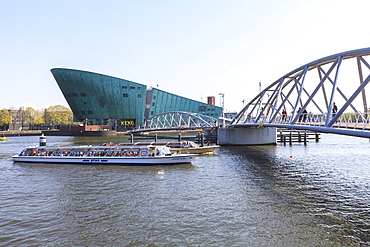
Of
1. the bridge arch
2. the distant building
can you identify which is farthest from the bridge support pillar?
the distant building

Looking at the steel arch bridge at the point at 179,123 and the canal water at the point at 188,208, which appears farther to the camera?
the steel arch bridge at the point at 179,123

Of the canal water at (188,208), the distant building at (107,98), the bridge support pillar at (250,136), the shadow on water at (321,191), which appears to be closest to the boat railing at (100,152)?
the canal water at (188,208)

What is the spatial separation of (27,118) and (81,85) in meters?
53.5

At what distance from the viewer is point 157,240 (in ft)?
48.7

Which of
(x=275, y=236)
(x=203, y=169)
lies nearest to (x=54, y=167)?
(x=203, y=169)

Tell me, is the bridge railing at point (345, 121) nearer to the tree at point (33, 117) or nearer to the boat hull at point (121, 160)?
the boat hull at point (121, 160)

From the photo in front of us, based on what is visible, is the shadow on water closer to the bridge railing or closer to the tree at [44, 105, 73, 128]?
the bridge railing

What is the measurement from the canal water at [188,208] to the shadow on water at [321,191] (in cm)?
6

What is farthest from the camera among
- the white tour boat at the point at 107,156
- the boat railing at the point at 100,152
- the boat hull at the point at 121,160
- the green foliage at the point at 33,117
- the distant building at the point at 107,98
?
the green foliage at the point at 33,117

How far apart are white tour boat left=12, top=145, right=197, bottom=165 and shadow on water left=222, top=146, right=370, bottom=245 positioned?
329 inches

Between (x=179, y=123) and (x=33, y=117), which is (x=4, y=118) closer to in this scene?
(x=33, y=117)

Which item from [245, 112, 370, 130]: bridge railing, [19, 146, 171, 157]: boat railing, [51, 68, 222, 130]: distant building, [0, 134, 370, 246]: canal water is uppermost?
[51, 68, 222, 130]: distant building

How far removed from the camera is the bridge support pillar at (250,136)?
2534 inches

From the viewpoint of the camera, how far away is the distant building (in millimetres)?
124375
